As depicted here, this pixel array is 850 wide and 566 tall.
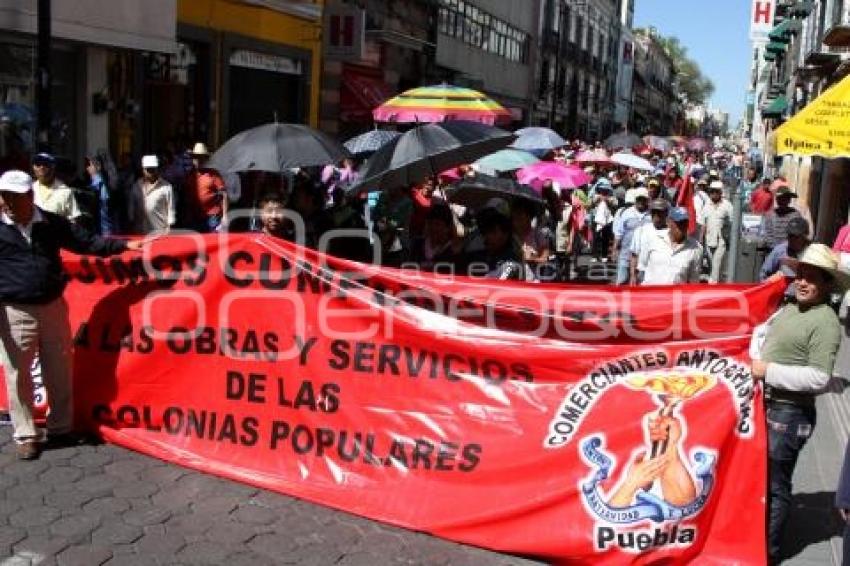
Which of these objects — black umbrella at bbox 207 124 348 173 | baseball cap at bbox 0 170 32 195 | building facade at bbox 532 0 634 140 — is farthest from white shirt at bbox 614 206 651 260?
building facade at bbox 532 0 634 140

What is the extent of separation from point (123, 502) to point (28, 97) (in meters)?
10.1

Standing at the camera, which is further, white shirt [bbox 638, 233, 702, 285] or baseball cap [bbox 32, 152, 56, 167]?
baseball cap [bbox 32, 152, 56, 167]

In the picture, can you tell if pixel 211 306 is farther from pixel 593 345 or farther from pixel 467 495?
pixel 593 345

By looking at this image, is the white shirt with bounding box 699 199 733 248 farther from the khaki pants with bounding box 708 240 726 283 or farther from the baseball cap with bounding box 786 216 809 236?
the baseball cap with bounding box 786 216 809 236

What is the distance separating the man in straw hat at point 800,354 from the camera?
451 cm

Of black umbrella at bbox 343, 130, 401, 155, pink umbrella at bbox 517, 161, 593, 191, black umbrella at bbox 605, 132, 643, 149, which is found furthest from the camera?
black umbrella at bbox 605, 132, 643, 149

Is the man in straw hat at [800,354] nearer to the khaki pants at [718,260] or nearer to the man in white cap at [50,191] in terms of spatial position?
the man in white cap at [50,191]

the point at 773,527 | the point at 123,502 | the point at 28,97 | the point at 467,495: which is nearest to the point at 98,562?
the point at 123,502

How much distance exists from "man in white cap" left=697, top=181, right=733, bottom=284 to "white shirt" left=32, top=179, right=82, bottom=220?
28.6 ft

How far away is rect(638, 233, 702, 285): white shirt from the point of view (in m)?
8.16

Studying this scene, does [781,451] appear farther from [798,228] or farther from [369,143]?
[369,143]

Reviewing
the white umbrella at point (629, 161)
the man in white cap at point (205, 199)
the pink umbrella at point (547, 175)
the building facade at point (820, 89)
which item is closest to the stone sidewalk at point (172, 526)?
the man in white cap at point (205, 199)

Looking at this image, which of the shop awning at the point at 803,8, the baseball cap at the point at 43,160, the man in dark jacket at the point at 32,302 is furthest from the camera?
the shop awning at the point at 803,8

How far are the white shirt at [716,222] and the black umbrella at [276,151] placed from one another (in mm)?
6687
